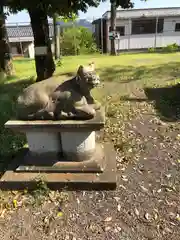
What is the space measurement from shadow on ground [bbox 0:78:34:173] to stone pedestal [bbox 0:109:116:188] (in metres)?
0.48

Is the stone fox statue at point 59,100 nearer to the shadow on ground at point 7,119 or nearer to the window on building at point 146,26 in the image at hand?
the shadow on ground at point 7,119

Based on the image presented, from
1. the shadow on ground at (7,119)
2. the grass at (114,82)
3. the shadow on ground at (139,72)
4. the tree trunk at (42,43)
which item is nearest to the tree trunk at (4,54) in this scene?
the grass at (114,82)

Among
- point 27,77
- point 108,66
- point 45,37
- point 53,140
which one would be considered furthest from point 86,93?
point 108,66

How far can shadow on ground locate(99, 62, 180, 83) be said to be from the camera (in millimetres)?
7270

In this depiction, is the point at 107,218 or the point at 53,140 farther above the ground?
the point at 53,140

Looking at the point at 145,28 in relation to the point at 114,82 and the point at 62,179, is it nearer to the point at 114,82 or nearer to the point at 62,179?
the point at 114,82

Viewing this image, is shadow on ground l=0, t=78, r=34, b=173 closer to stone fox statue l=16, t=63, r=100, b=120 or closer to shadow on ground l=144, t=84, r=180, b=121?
stone fox statue l=16, t=63, r=100, b=120

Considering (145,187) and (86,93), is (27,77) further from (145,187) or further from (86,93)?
(145,187)

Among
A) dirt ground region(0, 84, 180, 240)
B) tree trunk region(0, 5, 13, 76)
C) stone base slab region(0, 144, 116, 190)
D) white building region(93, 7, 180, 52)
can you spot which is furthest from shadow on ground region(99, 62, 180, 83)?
white building region(93, 7, 180, 52)

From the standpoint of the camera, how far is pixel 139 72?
25.9 feet

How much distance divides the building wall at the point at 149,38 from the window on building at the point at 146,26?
402 mm

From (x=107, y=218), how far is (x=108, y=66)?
7295 mm

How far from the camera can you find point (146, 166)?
2.93 meters

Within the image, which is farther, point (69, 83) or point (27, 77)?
point (27, 77)
